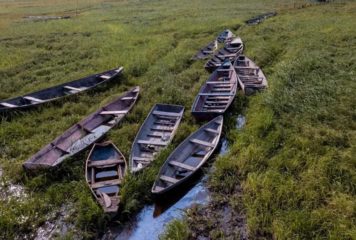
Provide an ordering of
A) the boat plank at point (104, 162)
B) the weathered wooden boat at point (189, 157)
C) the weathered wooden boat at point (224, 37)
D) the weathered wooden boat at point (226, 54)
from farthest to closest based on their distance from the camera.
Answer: the weathered wooden boat at point (224, 37), the weathered wooden boat at point (226, 54), the boat plank at point (104, 162), the weathered wooden boat at point (189, 157)

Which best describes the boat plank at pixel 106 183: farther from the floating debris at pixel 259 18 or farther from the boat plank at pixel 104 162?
the floating debris at pixel 259 18

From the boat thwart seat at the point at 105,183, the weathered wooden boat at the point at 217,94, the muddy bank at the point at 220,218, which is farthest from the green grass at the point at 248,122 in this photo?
the weathered wooden boat at the point at 217,94

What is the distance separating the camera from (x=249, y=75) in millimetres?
15500

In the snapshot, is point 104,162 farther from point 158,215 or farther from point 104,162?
point 158,215

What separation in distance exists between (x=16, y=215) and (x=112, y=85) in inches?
332

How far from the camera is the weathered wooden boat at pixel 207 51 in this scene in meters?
18.7

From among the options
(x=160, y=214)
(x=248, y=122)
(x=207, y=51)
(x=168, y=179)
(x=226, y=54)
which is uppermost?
(x=207, y=51)

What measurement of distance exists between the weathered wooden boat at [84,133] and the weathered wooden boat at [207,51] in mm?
6234

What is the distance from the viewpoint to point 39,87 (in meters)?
14.9

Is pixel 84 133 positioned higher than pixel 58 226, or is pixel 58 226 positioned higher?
pixel 84 133

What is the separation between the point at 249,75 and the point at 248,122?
4871mm

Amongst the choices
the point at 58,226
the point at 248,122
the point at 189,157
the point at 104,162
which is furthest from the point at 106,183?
the point at 248,122

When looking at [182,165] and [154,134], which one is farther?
[154,134]

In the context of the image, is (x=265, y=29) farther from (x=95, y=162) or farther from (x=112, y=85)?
(x=95, y=162)
